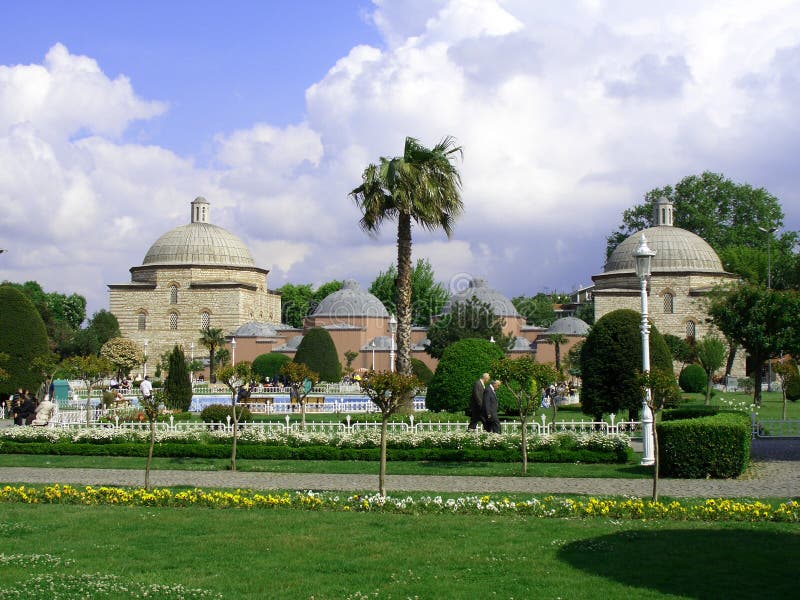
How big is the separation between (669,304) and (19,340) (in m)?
35.5

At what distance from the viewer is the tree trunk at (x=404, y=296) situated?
18.0 m

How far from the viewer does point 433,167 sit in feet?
61.1

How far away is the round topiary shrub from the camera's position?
58.0ft

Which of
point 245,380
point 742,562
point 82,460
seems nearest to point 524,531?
point 742,562

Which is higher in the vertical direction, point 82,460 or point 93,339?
point 93,339

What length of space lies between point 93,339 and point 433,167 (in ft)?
121

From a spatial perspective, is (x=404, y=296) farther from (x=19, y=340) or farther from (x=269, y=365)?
(x=269, y=365)

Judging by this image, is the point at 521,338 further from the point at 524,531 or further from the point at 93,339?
the point at 524,531

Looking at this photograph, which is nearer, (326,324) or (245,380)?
(245,380)

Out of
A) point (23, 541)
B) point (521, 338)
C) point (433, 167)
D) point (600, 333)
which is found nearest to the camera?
point (23, 541)

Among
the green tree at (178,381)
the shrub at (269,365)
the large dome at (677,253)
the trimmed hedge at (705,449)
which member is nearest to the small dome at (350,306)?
the shrub at (269,365)

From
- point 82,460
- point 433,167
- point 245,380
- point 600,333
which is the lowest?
point 82,460

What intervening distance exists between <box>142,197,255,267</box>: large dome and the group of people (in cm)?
3996

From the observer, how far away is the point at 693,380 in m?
33.0
